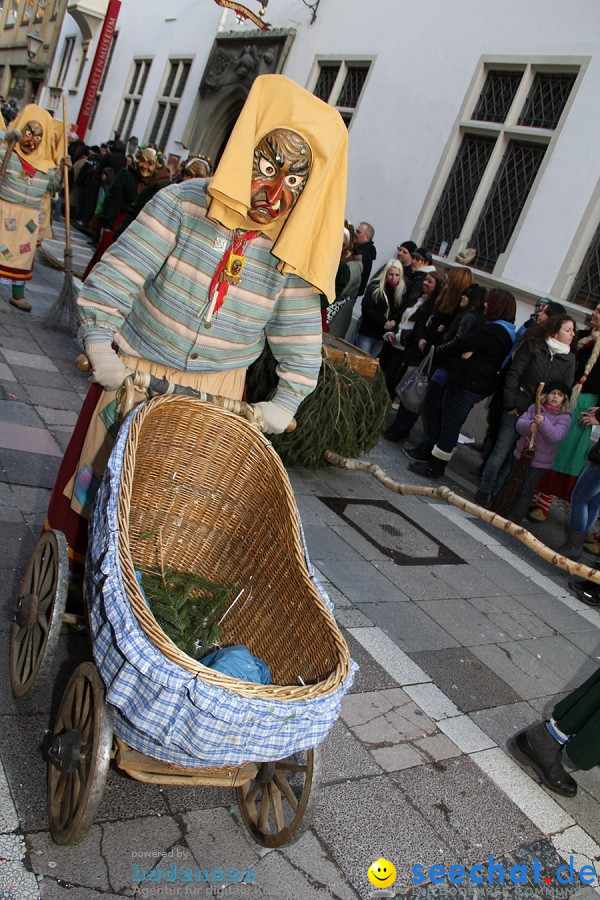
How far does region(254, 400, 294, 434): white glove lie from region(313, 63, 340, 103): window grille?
13.1 metres

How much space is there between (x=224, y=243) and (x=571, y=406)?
5.20m

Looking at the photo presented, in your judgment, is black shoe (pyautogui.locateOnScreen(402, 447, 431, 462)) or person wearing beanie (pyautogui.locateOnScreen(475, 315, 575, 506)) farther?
black shoe (pyautogui.locateOnScreen(402, 447, 431, 462))

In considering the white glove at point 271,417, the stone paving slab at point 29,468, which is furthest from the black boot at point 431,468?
the white glove at point 271,417

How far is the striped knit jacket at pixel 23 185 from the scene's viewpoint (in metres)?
8.10

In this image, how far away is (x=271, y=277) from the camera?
313 centimetres

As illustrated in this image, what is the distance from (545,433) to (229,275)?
15.7ft

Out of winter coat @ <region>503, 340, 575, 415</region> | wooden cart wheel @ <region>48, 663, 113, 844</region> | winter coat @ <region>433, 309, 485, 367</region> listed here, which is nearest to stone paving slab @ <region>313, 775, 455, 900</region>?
wooden cart wheel @ <region>48, 663, 113, 844</region>

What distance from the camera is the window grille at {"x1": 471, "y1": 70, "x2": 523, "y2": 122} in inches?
434

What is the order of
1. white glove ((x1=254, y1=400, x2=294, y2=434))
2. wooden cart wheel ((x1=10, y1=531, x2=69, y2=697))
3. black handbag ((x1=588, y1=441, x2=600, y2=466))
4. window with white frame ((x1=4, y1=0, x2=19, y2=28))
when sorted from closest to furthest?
wooden cart wheel ((x1=10, y1=531, x2=69, y2=697)) < white glove ((x1=254, y1=400, x2=294, y2=434)) < black handbag ((x1=588, y1=441, x2=600, y2=466)) < window with white frame ((x1=4, y1=0, x2=19, y2=28))

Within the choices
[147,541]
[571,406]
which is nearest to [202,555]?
[147,541]

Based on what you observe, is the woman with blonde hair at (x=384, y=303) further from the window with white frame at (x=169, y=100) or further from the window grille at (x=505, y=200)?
the window with white frame at (x=169, y=100)

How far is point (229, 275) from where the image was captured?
3.04 meters

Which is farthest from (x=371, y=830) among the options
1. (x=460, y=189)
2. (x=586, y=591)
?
(x=460, y=189)

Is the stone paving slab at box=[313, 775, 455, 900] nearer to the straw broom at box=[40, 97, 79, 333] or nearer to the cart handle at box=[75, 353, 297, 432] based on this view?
the cart handle at box=[75, 353, 297, 432]
